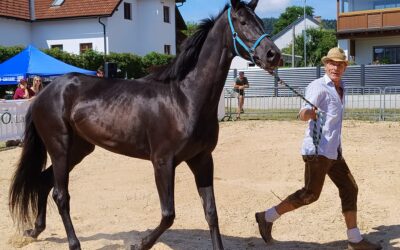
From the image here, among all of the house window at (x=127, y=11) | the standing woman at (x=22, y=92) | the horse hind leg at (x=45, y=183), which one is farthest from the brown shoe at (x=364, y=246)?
the house window at (x=127, y=11)

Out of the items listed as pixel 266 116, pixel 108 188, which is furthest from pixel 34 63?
pixel 108 188

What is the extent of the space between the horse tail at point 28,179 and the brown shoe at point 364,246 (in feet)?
10.6

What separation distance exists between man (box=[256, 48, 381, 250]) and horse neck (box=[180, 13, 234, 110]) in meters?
0.78

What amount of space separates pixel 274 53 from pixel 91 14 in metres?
30.1

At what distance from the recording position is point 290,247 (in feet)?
16.3

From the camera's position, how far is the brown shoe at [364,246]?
4766 millimetres

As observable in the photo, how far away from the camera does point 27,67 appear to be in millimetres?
16891

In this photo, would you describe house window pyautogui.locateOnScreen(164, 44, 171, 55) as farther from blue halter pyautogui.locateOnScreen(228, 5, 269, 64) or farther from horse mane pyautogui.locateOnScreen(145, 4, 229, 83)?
blue halter pyautogui.locateOnScreen(228, 5, 269, 64)

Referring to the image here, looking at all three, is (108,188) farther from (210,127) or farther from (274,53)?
(274,53)

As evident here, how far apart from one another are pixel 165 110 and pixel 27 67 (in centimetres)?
1378

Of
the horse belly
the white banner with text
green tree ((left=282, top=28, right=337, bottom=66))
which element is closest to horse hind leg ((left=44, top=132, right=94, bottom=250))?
the horse belly

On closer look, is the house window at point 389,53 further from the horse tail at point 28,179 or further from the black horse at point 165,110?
the black horse at point 165,110

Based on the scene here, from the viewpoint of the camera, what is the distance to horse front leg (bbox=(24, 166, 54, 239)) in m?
5.35

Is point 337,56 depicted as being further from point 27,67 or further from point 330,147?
point 27,67
